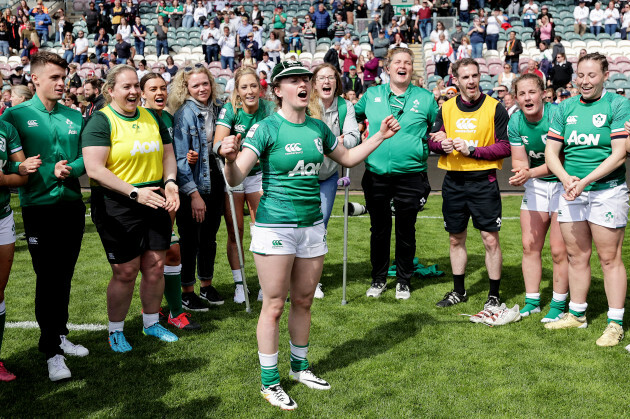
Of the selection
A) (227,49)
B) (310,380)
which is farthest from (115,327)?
(227,49)

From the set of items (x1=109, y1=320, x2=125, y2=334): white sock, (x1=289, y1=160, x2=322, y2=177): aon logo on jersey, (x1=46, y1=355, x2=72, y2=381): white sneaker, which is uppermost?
(x1=289, y1=160, x2=322, y2=177): aon logo on jersey

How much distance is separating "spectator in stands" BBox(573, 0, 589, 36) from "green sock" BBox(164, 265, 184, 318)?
844 inches

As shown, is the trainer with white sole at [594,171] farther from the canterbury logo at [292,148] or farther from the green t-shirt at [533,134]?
the canterbury logo at [292,148]

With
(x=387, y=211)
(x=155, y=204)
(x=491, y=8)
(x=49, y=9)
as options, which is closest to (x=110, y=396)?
(x=155, y=204)

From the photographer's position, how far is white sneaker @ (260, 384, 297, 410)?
4207 millimetres

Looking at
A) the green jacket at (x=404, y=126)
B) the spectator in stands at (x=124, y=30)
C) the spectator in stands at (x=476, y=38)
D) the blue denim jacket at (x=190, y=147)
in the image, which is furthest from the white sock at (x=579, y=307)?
the spectator in stands at (x=124, y=30)

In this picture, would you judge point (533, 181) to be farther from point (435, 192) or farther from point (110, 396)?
point (435, 192)

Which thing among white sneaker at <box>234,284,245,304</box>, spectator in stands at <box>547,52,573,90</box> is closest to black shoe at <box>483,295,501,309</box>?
white sneaker at <box>234,284,245,304</box>

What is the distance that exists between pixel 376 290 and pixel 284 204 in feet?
9.69

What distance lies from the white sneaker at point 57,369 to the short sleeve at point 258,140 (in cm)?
223

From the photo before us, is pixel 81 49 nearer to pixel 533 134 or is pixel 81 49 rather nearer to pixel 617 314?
pixel 533 134

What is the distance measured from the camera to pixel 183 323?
5855 millimetres

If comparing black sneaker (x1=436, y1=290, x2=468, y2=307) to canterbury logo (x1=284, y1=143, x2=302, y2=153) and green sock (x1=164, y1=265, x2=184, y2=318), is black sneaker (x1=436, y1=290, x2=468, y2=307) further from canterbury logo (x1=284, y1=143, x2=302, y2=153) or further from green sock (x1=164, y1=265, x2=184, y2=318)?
canterbury logo (x1=284, y1=143, x2=302, y2=153)

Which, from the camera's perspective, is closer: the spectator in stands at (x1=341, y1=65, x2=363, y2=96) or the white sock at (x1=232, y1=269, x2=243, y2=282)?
the white sock at (x1=232, y1=269, x2=243, y2=282)
